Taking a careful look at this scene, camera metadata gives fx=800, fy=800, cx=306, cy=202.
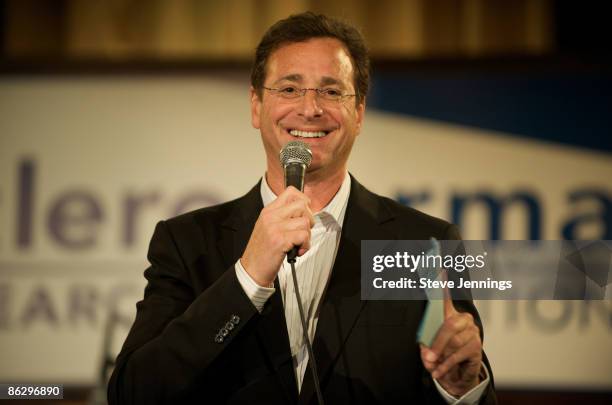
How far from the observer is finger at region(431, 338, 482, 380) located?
125 centimetres

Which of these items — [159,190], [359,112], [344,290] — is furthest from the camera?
[159,190]

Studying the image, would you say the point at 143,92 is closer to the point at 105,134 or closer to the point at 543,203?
the point at 105,134

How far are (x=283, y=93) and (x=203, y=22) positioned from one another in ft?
6.27

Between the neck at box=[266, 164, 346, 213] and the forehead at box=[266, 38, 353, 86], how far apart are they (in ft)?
0.60

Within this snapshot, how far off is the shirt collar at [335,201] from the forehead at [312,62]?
0.70 ft

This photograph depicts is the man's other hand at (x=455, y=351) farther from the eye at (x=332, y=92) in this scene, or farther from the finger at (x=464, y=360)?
the eye at (x=332, y=92)

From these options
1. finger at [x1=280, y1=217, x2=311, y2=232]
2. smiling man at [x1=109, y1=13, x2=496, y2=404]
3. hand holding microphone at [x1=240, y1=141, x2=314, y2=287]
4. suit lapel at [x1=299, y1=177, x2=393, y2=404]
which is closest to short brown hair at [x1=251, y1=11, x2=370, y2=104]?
smiling man at [x1=109, y1=13, x2=496, y2=404]

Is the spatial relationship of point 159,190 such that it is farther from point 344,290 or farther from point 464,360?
point 464,360

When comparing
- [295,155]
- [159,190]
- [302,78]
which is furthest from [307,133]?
[159,190]

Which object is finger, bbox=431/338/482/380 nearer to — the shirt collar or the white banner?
the shirt collar

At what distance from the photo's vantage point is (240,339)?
132cm

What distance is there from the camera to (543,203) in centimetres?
300

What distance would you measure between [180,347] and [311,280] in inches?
12.2

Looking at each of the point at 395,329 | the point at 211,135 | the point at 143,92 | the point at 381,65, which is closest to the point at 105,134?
the point at 143,92
